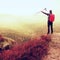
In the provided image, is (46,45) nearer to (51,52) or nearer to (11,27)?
(51,52)

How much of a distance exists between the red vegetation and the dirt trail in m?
0.49

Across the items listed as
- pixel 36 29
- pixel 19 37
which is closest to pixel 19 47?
pixel 19 37

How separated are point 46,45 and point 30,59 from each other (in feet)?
8.28

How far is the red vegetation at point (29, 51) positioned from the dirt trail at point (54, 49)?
1.62 feet

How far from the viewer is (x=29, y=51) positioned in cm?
3409

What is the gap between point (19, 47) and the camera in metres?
35.8

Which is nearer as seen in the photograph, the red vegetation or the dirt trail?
the dirt trail

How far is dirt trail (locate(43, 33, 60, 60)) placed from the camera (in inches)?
1293

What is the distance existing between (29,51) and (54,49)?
8.20ft

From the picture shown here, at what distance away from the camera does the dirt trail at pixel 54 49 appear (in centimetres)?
3284

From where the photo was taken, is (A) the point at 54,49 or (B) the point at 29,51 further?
(B) the point at 29,51

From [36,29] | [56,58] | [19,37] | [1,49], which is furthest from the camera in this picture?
[36,29]

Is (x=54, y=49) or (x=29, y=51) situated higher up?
(x=54, y=49)

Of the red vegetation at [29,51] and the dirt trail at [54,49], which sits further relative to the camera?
the red vegetation at [29,51]
